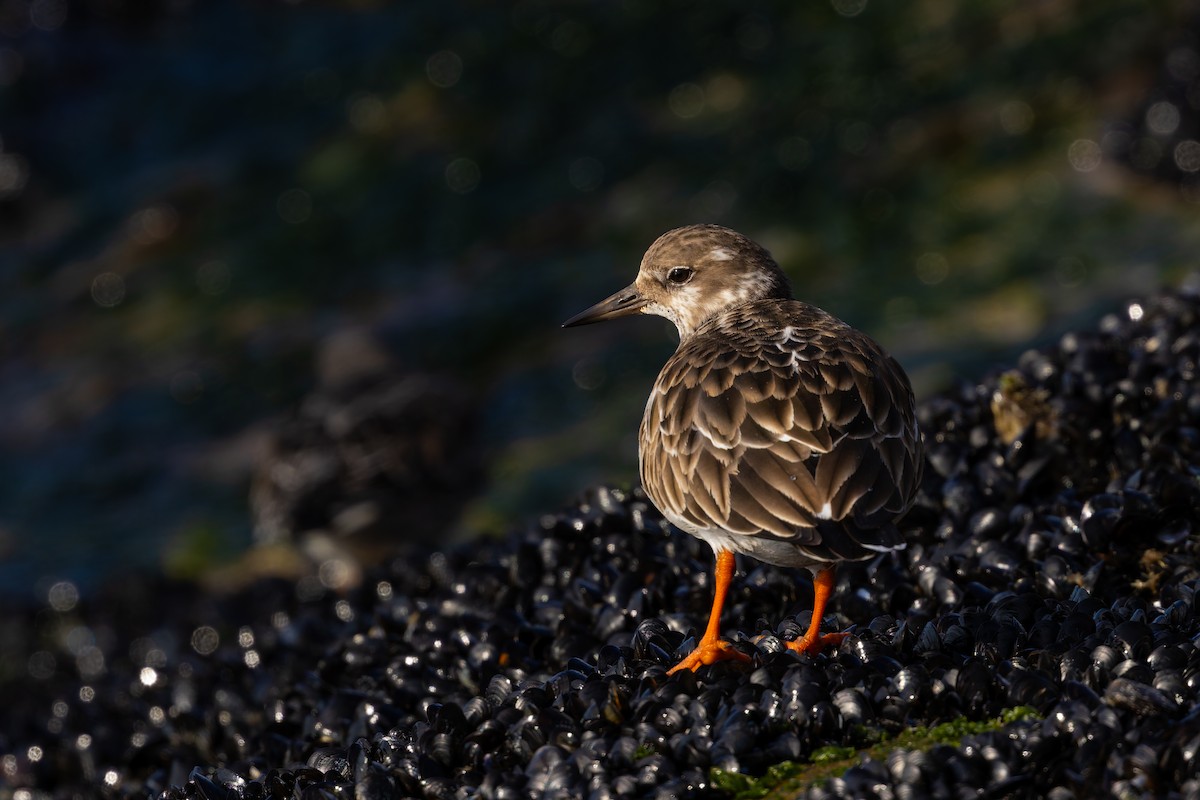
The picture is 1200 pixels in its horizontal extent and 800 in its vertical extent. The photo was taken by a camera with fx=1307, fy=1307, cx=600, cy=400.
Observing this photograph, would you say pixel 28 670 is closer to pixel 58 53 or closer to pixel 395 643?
pixel 395 643

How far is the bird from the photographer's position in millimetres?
5035

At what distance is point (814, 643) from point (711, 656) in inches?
17.7

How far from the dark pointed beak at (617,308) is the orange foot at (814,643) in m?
2.41

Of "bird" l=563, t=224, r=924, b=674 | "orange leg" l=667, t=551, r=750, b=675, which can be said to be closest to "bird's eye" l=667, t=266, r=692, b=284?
"bird" l=563, t=224, r=924, b=674

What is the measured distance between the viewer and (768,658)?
5.23 meters

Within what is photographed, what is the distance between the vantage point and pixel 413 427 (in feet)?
36.8

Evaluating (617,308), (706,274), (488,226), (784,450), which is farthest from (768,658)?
(488,226)

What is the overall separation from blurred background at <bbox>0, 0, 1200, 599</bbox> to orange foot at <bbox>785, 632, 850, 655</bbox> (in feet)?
16.3

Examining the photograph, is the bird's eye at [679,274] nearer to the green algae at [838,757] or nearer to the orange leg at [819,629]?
the orange leg at [819,629]

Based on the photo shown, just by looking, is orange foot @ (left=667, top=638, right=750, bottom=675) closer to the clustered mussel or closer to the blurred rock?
the clustered mussel

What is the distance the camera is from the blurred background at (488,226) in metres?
11.4

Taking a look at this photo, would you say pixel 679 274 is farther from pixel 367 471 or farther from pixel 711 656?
pixel 367 471

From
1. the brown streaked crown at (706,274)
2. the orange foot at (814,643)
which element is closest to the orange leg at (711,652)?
the orange foot at (814,643)

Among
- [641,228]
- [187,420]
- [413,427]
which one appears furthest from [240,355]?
[641,228]
